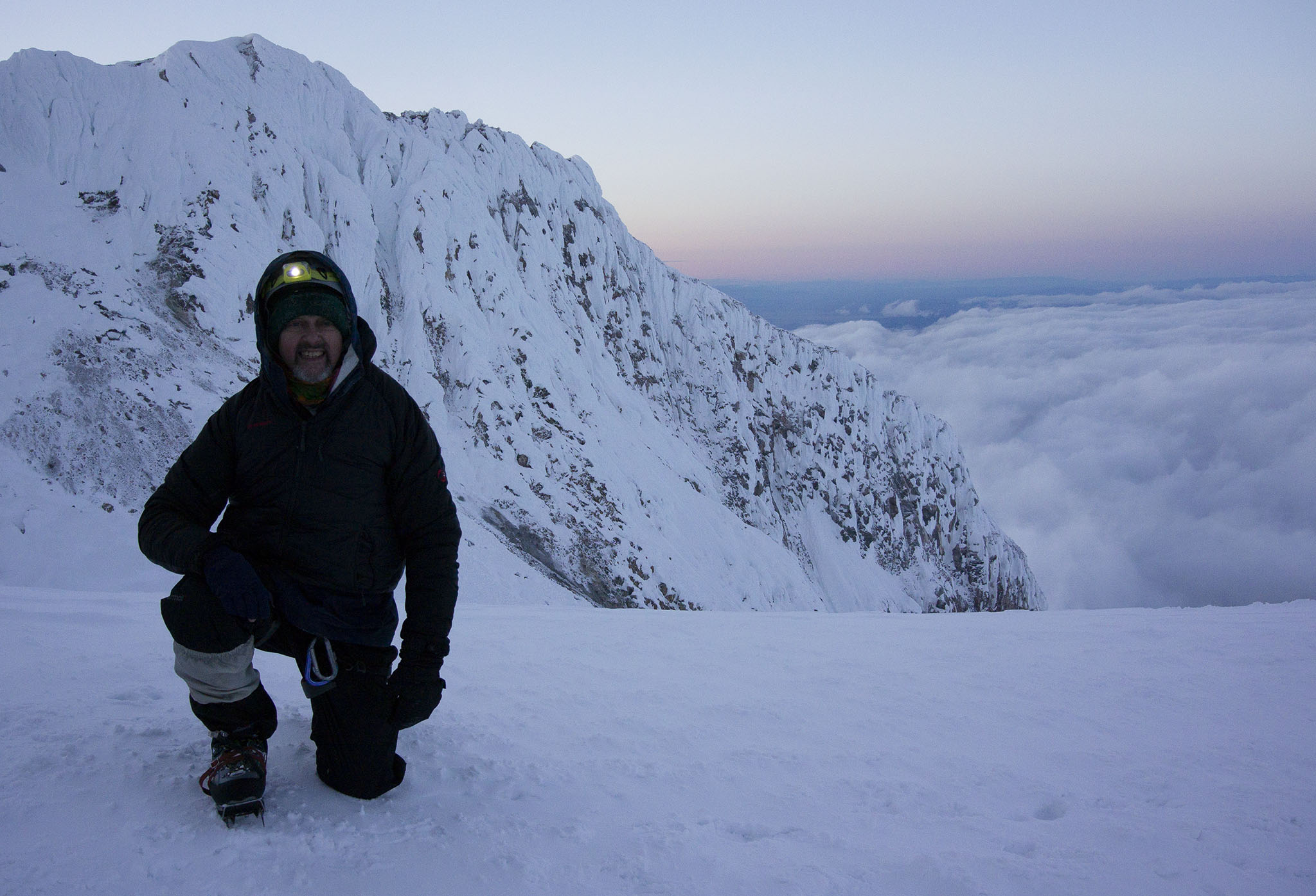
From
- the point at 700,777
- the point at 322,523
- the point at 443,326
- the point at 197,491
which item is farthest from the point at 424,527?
the point at 443,326

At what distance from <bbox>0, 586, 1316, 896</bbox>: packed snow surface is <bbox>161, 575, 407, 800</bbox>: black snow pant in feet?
0.43

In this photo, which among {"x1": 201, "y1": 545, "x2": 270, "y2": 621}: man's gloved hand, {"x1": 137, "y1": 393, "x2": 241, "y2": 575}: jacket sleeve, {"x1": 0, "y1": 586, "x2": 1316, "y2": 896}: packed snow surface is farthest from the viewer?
{"x1": 137, "y1": 393, "x2": 241, "y2": 575}: jacket sleeve

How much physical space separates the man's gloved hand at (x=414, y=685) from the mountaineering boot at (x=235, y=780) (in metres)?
0.49

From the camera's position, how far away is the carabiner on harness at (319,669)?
2.60 metres

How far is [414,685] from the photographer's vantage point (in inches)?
103

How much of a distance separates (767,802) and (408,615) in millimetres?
1793

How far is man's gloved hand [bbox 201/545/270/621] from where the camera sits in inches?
92.7

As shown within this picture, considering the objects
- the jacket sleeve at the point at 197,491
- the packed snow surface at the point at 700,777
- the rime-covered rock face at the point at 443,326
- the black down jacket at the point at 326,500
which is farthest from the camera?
the rime-covered rock face at the point at 443,326

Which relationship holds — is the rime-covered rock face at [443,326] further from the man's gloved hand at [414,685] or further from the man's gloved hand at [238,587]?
the man's gloved hand at [414,685]

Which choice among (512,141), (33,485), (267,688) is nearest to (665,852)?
(267,688)

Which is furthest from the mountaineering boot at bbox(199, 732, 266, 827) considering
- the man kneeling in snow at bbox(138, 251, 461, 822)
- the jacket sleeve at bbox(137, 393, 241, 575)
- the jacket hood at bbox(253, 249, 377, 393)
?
the jacket hood at bbox(253, 249, 377, 393)

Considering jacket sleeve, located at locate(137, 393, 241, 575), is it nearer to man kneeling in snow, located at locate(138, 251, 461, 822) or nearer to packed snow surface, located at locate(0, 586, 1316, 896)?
man kneeling in snow, located at locate(138, 251, 461, 822)

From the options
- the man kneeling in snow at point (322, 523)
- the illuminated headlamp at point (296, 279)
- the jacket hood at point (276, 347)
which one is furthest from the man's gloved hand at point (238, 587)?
the illuminated headlamp at point (296, 279)

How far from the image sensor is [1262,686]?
507cm
